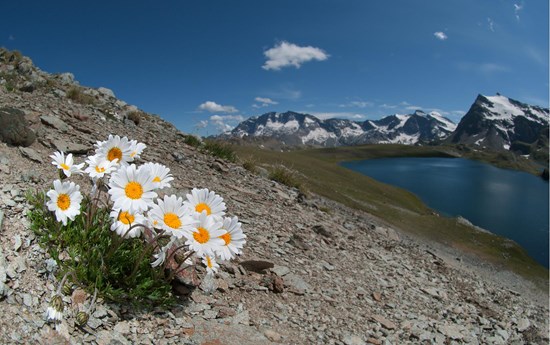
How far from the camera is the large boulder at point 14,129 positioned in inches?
280

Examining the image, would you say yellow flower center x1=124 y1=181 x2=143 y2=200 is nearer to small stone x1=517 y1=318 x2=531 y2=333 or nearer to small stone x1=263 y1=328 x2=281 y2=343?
small stone x1=263 y1=328 x2=281 y2=343

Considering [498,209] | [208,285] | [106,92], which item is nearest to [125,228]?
[208,285]

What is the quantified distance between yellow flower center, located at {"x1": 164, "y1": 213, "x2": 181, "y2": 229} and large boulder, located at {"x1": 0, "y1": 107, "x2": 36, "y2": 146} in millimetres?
5603

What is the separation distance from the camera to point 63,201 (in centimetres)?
398

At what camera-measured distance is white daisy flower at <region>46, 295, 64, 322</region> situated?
338 cm

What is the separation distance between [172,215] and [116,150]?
4.58ft

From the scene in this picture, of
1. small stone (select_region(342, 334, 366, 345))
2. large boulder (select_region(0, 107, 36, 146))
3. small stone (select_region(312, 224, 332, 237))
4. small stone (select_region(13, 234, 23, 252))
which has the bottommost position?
small stone (select_region(342, 334, 366, 345))

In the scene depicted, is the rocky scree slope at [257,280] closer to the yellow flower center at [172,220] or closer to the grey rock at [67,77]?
the yellow flower center at [172,220]

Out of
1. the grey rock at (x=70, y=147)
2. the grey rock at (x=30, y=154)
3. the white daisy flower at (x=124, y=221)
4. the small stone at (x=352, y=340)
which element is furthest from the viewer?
the grey rock at (x=70, y=147)

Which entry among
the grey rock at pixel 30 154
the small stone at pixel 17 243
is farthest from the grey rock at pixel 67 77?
the small stone at pixel 17 243

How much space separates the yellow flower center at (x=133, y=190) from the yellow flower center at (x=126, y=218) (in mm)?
392

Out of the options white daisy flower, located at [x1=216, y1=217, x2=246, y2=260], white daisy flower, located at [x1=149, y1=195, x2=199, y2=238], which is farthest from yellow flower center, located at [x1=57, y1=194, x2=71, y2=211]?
white daisy flower, located at [x1=216, y1=217, x2=246, y2=260]

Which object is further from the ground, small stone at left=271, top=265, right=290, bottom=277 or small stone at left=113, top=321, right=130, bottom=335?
small stone at left=113, top=321, right=130, bottom=335

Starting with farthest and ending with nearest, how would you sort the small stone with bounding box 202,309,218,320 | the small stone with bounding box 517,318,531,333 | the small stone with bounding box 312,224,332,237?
the small stone with bounding box 312,224,332,237, the small stone with bounding box 517,318,531,333, the small stone with bounding box 202,309,218,320
